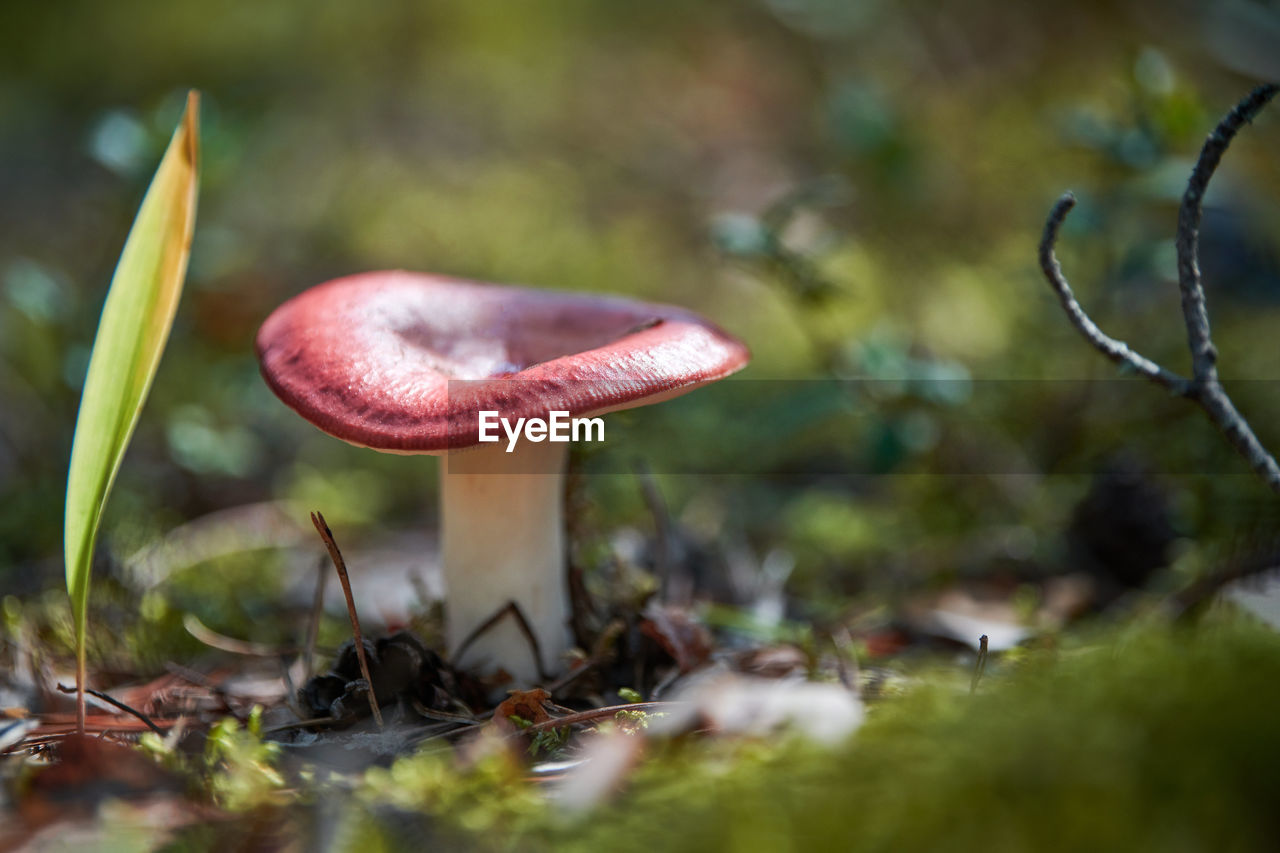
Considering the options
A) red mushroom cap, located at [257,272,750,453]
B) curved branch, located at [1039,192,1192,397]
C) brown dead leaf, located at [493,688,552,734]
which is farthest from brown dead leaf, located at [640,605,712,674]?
curved branch, located at [1039,192,1192,397]

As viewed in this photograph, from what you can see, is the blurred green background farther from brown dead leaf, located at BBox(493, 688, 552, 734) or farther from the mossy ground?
the mossy ground

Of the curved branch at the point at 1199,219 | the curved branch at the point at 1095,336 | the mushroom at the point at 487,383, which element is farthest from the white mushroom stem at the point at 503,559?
the curved branch at the point at 1199,219

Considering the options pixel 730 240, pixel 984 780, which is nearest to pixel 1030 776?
pixel 984 780

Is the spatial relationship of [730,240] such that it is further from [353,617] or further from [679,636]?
[353,617]

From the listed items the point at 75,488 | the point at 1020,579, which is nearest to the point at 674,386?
the point at 75,488

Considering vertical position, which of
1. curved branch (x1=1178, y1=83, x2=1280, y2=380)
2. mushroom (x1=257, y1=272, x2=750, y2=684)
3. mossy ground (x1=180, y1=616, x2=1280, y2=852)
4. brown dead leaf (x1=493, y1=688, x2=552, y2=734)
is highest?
curved branch (x1=1178, y1=83, x2=1280, y2=380)

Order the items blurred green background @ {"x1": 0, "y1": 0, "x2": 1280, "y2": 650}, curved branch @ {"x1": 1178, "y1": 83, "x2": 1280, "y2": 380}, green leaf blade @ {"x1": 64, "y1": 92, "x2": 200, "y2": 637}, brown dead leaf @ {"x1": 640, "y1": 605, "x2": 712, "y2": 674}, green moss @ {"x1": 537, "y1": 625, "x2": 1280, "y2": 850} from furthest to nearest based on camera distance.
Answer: blurred green background @ {"x1": 0, "y1": 0, "x2": 1280, "y2": 650}, brown dead leaf @ {"x1": 640, "y1": 605, "x2": 712, "y2": 674}, green leaf blade @ {"x1": 64, "y1": 92, "x2": 200, "y2": 637}, curved branch @ {"x1": 1178, "y1": 83, "x2": 1280, "y2": 380}, green moss @ {"x1": 537, "y1": 625, "x2": 1280, "y2": 850}

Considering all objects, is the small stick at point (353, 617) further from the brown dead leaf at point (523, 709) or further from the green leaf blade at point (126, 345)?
the green leaf blade at point (126, 345)
